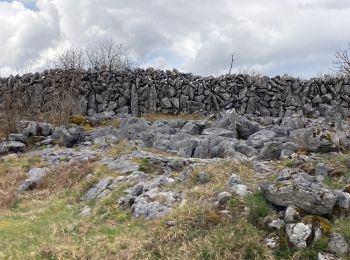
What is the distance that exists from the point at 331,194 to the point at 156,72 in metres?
15.1

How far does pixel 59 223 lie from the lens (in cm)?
804

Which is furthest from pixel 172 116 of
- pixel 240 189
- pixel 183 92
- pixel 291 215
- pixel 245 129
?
pixel 291 215

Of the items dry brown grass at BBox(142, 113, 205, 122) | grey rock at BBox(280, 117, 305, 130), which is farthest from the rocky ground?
dry brown grass at BBox(142, 113, 205, 122)

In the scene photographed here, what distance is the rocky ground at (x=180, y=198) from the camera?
647 cm

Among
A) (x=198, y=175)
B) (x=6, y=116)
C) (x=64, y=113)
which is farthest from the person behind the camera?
(x=64, y=113)

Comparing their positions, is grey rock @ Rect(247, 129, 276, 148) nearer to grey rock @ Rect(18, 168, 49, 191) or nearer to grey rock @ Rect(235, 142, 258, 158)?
grey rock @ Rect(235, 142, 258, 158)

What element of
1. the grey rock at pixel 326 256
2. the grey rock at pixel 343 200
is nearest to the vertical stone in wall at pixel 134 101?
the grey rock at pixel 343 200

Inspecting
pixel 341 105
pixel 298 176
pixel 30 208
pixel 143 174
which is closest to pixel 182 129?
pixel 143 174

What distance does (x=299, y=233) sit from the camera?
636cm

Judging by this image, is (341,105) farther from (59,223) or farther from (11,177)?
(59,223)

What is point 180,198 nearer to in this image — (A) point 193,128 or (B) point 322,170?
(B) point 322,170

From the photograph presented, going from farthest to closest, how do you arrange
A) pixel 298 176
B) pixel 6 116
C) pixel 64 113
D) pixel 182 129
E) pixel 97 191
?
pixel 64 113 → pixel 6 116 → pixel 182 129 → pixel 97 191 → pixel 298 176

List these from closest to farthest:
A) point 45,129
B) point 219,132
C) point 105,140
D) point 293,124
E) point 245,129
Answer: point 105,140, point 219,132, point 245,129, point 293,124, point 45,129

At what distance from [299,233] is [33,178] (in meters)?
6.71
